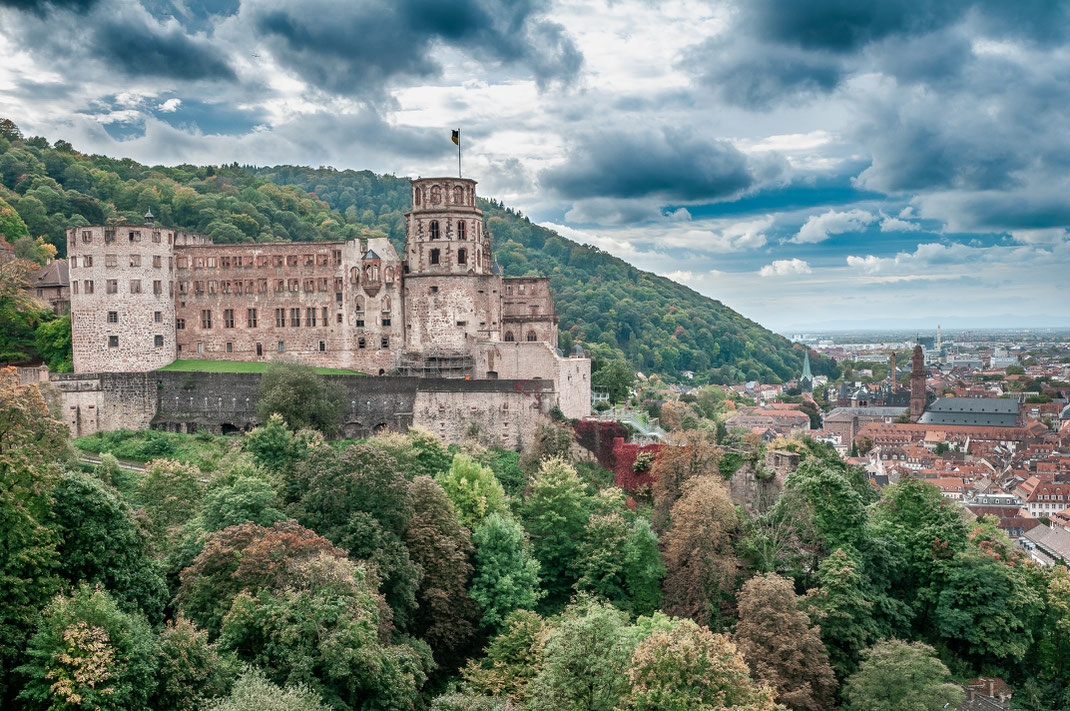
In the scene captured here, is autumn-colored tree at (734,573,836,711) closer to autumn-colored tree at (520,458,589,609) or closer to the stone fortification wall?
A: autumn-colored tree at (520,458,589,609)

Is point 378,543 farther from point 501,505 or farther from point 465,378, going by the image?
A: point 465,378

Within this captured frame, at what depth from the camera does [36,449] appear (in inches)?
1085

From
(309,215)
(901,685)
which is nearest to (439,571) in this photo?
(901,685)

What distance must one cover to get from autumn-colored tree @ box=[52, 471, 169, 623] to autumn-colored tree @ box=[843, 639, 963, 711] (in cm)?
2534

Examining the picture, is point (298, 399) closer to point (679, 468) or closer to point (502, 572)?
point (502, 572)

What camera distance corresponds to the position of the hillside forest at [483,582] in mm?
25984

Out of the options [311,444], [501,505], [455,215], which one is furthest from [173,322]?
[501,505]

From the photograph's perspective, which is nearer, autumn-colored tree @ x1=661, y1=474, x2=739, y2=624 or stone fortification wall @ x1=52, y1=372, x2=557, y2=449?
autumn-colored tree @ x1=661, y1=474, x2=739, y2=624

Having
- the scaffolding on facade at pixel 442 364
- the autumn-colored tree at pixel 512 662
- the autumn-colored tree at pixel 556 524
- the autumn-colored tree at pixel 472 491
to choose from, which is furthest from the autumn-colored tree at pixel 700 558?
the scaffolding on facade at pixel 442 364

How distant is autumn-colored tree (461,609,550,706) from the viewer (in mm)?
34438

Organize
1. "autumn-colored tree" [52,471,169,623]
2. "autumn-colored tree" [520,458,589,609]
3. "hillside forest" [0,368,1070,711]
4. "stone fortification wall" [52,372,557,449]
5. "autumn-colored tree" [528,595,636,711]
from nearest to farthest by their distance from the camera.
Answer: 1. "hillside forest" [0,368,1070,711]
2. "autumn-colored tree" [52,471,169,623]
3. "autumn-colored tree" [528,595,636,711]
4. "autumn-colored tree" [520,458,589,609]
5. "stone fortification wall" [52,372,557,449]

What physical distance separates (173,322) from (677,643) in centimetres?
4677

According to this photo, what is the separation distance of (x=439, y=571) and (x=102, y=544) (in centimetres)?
1490

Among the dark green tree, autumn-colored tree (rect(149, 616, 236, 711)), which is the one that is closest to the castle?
the dark green tree
